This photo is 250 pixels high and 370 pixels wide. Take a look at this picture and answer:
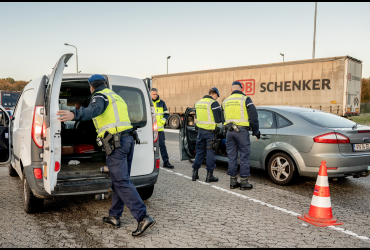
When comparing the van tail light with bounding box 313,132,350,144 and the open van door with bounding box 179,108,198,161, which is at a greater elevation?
the van tail light with bounding box 313,132,350,144

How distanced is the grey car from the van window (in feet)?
8.56

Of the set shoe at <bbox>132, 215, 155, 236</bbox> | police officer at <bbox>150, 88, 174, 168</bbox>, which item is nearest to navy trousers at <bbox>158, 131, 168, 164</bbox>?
police officer at <bbox>150, 88, 174, 168</bbox>

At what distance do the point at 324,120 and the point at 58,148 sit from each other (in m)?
4.46

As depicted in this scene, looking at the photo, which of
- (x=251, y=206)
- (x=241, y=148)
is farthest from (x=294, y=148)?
(x=251, y=206)

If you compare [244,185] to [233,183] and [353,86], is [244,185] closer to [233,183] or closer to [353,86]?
[233,183]

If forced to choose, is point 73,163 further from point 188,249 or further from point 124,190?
point 188,249

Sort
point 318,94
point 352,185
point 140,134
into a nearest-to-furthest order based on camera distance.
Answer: point 140,134 < point 352,185 < point 318,94

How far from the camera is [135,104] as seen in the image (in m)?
4.29

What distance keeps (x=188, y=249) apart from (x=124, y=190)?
938mm

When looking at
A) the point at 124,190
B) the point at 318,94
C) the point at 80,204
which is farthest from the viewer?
the point at 318,94

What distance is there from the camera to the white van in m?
3.17

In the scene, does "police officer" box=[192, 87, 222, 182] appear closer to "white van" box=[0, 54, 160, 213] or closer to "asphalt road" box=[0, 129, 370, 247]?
"asphalt road" box=[0, 129, 370, 247]

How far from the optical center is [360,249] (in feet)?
9.89

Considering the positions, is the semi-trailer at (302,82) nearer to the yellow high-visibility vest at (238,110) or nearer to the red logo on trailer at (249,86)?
the red logo on trailer at (249,86)
